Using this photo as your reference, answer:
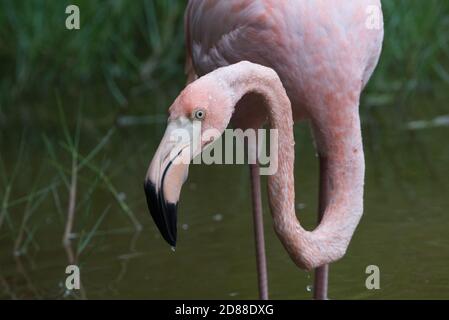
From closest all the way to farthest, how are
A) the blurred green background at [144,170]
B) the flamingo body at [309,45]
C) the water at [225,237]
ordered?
1. the flamingo body at [309,45]
2. the water at [225,237]
3. the blurred green background at [144,170]

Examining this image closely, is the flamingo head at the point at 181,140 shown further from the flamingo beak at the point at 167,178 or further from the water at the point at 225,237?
the water at the point at 225,237

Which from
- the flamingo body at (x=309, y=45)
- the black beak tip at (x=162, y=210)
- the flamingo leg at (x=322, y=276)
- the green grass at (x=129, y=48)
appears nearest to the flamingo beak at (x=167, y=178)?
the black beak tip at (x=162, y=210)

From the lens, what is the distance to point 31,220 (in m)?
6.46

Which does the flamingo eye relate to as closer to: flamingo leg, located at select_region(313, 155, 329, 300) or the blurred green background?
flamingo leg, located at select_region(313, 155, 329, 300)

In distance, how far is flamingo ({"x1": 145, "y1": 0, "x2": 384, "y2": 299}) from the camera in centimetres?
379

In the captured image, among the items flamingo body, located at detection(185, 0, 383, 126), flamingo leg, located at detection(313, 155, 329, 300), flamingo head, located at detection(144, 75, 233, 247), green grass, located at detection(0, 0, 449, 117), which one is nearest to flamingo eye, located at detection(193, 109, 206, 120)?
flamingo head, located at detection(144, 75, 233, 247)

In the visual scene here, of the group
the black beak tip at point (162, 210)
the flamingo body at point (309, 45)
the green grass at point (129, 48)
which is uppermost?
the green grass at point (129, 48)

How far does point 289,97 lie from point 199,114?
795 millimetres

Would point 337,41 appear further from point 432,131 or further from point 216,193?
point 432,131

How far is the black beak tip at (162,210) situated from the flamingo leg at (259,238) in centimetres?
124

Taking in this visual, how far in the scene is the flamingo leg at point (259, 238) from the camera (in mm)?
4930

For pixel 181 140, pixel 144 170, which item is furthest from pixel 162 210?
pixel 144 170
